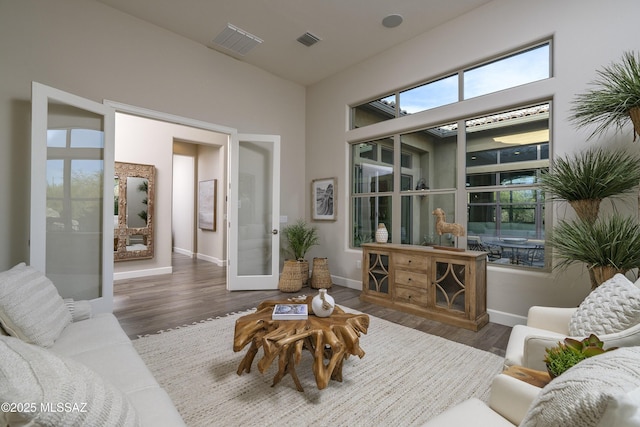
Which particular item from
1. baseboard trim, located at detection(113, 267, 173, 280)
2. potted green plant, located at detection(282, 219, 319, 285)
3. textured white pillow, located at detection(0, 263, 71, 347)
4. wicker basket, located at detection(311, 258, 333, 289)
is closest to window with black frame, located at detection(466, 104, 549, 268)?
wicker basket, located at detection(311, 258, 333, 289)

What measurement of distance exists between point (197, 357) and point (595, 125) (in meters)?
4.11

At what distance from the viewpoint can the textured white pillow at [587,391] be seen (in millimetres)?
629

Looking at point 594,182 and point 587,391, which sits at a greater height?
point 594,182

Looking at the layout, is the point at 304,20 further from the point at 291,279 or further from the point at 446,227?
the point at 291,279

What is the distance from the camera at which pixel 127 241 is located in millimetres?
5371

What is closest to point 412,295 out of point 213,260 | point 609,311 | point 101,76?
point 609,311

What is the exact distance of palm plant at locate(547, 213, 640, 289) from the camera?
2.08 m

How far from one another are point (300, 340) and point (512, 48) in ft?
12.3

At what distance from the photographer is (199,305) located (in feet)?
12.4

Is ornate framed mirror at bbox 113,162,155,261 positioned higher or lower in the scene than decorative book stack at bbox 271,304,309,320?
higher

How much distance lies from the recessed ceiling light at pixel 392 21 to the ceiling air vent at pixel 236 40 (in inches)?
67.9

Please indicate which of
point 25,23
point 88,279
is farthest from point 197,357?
→ point 25,23

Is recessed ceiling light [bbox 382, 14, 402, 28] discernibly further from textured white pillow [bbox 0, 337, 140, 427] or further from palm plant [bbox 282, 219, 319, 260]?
textured white pillow [bbox 0, 337, 140, 427]

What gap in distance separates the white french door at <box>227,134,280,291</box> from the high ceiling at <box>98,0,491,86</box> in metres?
1.40
